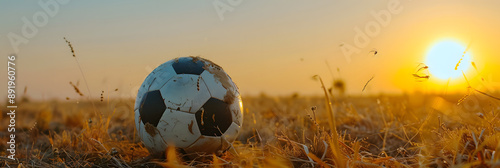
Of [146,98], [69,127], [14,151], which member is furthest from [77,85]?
[69,127]

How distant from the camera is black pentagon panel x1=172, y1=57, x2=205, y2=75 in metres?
3.77

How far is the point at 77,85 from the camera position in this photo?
4.82 meters

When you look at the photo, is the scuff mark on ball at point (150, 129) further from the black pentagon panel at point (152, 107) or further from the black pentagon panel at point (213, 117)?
the black pentagon panel at point (213, 117)

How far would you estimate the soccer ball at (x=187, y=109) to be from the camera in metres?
3.60

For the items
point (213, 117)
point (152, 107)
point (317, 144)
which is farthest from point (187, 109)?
point (317, 144)

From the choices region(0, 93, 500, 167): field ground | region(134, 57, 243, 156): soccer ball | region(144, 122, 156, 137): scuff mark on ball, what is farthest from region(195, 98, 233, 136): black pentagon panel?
region(144, 122, 156, 137): scuff mark on ball

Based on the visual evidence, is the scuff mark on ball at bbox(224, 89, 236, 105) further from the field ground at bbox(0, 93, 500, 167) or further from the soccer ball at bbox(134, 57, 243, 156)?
the field ground at bbox(0, 93, 500, 167)

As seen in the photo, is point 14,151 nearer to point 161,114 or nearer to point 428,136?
point 161,114

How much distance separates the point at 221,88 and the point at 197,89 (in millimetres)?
271

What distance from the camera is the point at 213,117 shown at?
12.1 feet

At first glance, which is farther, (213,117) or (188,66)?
(188,66)

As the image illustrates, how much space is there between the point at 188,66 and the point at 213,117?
57 cm

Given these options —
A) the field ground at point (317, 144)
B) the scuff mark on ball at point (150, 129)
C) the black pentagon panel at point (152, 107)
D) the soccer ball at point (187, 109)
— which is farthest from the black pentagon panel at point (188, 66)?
the field ground at point (317, 144)

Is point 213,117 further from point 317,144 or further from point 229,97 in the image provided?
point 317,144
